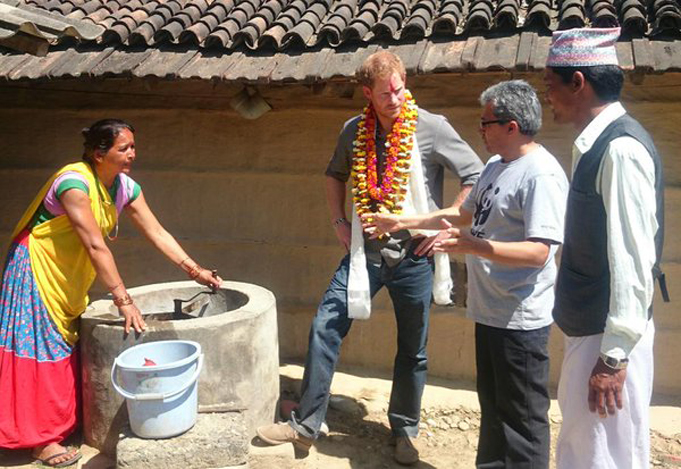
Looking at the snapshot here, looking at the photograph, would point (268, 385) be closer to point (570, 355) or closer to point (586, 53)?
point (570, 355)

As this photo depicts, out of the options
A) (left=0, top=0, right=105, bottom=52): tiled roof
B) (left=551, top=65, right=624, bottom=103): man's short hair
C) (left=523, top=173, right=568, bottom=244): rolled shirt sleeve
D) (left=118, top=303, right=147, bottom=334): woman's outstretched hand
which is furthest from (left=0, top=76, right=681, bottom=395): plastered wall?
(left=551, top=65, right=624, bottom=103): man's short hair

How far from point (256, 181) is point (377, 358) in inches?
64.4

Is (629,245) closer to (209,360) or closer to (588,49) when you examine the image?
(588,49)

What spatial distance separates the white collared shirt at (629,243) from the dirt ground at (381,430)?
1980mm

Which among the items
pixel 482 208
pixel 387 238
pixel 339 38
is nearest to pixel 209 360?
pixel 387 238

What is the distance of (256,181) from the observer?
557cm

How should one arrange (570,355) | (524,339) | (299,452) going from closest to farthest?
(570,355)
(524,339)
(299,452)

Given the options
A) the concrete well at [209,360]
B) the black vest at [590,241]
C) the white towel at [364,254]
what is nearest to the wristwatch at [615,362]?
the black vest at [590,241]

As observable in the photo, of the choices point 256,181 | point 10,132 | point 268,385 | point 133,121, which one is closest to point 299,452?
point 268,385

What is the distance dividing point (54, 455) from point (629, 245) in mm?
3274

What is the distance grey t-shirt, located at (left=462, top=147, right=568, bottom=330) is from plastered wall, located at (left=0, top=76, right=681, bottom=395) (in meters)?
1.92

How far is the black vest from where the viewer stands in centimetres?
259

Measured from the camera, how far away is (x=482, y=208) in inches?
129

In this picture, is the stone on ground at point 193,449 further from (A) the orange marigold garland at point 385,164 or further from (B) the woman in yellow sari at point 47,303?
(A) the orange marigold garland at point 385,164
